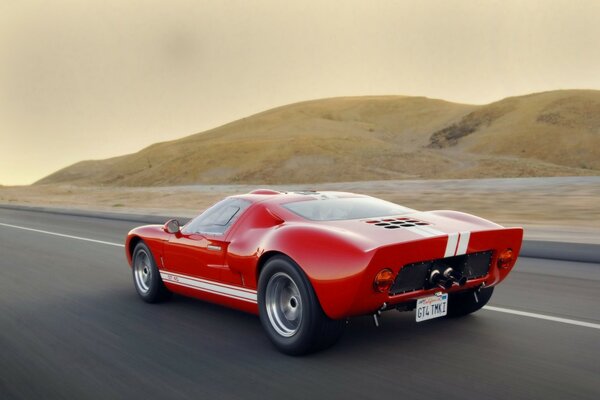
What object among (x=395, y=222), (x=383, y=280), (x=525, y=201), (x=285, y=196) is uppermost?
(x=285, y=196)

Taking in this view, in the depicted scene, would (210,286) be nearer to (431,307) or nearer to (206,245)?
(206,245)

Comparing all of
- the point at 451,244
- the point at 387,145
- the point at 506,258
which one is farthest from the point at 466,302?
the point at 387,145

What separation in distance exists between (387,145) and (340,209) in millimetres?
101144

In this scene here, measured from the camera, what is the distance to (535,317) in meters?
6.39

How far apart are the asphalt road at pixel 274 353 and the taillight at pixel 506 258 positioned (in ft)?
1.90

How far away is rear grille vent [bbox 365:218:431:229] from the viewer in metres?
5.31

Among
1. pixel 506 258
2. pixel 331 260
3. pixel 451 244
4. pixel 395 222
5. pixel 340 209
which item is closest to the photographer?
pixel 331 260

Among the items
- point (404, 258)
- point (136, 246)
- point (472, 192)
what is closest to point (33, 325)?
point (136, 246)

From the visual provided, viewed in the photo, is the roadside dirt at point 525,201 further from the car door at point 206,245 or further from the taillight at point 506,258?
the car door at point 206,245

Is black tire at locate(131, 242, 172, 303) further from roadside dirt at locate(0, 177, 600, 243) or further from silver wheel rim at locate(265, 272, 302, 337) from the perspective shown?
roadside dirt at locate(0, 177, 600, 243)

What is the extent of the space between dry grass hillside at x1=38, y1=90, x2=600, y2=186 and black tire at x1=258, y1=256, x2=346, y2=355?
5474 centimetres

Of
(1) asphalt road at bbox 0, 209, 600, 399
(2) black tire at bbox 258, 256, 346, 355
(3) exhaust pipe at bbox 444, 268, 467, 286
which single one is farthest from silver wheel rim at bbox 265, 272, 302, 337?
(3) exhaust pipe at bbox 444, 268, 467, 286

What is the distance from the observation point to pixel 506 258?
5.62 m

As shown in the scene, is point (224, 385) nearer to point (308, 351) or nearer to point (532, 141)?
point (308, 351)
